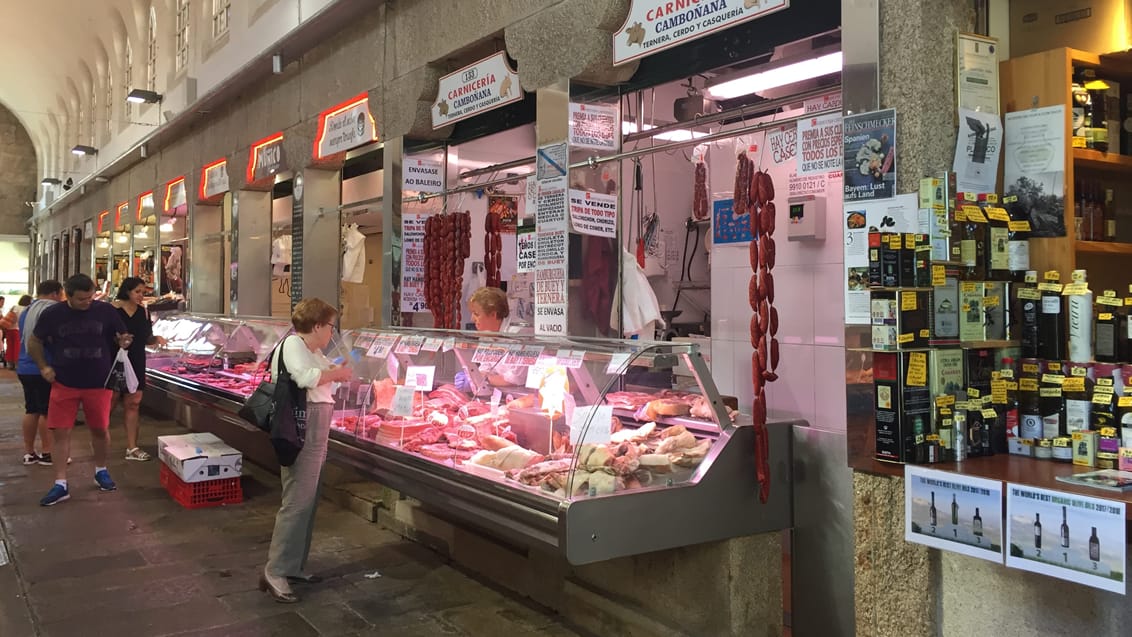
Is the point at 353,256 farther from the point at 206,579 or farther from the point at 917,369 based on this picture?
the point at 917,369

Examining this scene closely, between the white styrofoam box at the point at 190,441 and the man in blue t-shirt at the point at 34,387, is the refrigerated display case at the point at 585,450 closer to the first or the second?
the white styrofoam box at the point at 190,441

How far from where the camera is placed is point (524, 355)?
185 inches

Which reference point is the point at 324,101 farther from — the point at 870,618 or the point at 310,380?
the point at 870,618

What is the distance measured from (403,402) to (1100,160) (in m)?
→ 3.78

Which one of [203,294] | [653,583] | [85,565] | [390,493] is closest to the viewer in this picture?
[653,583]

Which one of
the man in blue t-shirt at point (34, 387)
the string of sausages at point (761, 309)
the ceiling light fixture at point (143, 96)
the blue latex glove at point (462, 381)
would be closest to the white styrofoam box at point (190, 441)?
the man in blue t-shirt at point (34, 387)

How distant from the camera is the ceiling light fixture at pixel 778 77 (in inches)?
210

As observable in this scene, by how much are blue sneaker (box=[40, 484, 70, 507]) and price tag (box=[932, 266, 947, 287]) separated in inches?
273

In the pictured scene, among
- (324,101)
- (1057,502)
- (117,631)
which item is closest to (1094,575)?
(1057,502)

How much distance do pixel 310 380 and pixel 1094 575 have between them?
3.76m

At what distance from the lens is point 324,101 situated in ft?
29.9

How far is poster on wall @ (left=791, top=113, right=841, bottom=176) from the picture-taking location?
174 inches

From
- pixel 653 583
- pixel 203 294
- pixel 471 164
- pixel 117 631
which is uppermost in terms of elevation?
pixel 471 164

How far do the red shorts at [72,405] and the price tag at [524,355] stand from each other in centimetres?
427
